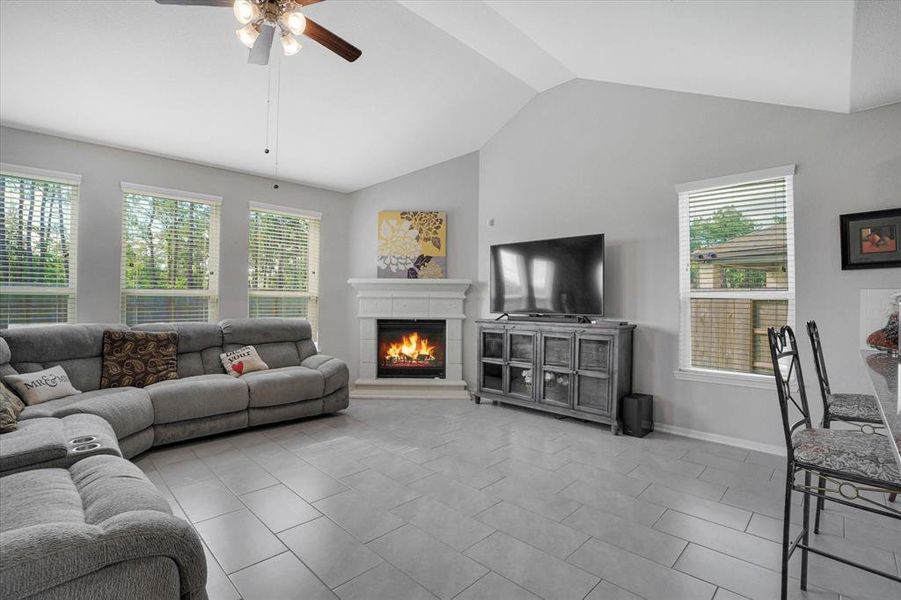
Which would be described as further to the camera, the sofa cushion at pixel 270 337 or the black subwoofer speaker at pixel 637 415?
the sofa cushion at pixel 270 337

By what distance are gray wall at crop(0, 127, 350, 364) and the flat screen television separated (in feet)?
8.56

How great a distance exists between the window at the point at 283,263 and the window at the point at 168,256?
19.2 inches

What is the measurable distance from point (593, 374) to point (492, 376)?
1326 mm

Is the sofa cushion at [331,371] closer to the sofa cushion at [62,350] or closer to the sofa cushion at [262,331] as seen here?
the sofa cushion at [262,331]

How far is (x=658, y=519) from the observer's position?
94.1 inches

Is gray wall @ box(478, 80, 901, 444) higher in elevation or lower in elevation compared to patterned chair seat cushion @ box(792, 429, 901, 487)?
higher

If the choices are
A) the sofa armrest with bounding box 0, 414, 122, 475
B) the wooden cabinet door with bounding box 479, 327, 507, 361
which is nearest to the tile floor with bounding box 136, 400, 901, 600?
the sofa armrest with bounding box 0, 414, 122, 475

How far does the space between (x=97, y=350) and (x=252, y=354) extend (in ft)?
4.20

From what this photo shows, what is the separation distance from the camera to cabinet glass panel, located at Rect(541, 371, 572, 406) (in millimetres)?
4363

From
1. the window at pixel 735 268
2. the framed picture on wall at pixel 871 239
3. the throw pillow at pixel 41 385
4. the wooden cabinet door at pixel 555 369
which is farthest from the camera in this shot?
the wooden cabinet door at pixel 555 369

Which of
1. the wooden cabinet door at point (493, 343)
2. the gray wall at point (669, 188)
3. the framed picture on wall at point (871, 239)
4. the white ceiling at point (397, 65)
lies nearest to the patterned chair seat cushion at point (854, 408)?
the gray wall at point (669, 188)

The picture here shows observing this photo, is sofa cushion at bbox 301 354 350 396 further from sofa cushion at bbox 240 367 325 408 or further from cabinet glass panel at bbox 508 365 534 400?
cabinet glass panel at bbox 508 365 534 400

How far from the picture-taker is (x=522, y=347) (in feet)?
15.6

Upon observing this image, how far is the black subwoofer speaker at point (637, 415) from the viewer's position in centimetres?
387
